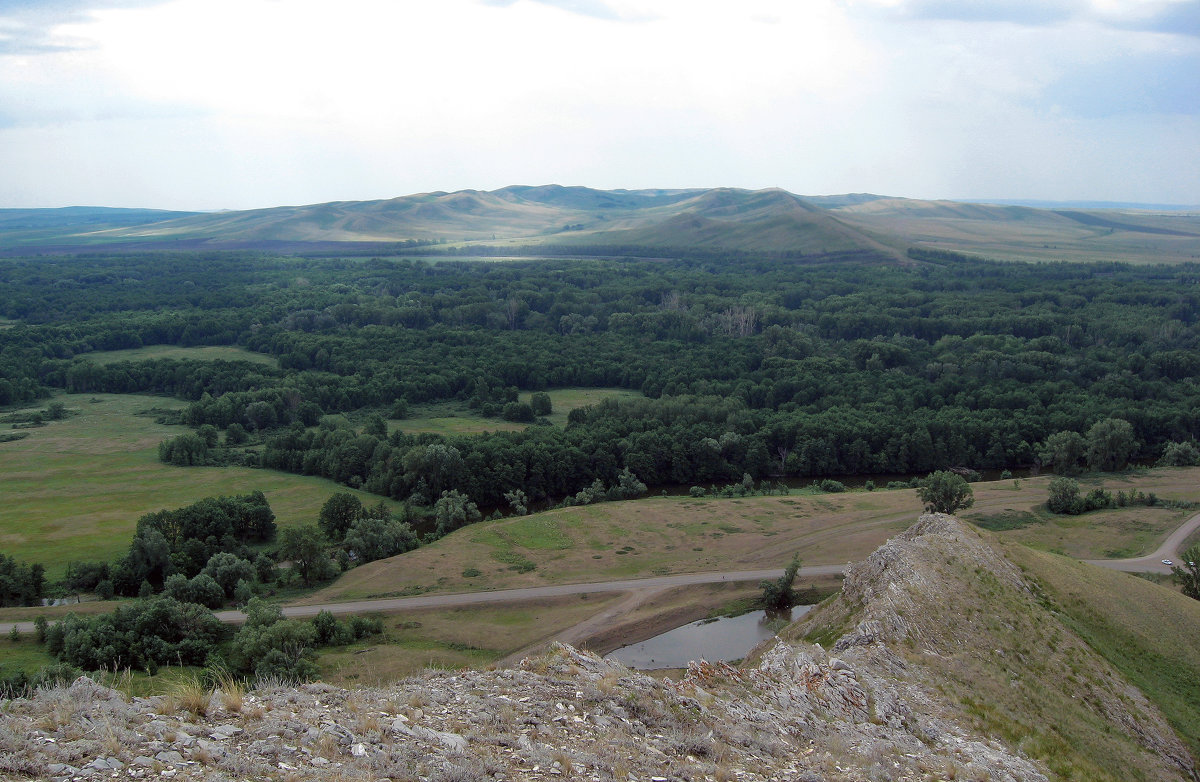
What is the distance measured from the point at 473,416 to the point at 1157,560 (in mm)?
76592

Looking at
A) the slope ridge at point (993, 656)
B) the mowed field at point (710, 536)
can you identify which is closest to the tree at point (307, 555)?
the mowed field at point (710, 536)

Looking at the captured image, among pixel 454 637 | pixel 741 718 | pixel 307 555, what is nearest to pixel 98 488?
pixel 307 555

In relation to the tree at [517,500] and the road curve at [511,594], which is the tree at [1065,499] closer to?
the road curve at [511,594]

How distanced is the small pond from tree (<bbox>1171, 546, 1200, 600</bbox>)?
22.1 metres

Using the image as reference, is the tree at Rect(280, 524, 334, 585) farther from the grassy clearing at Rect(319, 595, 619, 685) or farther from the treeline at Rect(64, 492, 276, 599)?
the grassy clearing at Rect(319, 595, 619, 685)

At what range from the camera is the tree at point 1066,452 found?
7975 centimetres

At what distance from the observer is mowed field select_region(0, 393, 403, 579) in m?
63.8

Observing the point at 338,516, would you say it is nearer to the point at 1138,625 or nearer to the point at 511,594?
the point at 511,594

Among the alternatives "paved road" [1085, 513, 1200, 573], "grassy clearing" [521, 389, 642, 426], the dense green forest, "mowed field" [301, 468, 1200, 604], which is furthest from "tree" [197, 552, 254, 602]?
"paved road" [1085, 513, 1200, 573]

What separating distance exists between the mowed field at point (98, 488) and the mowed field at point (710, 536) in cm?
1833

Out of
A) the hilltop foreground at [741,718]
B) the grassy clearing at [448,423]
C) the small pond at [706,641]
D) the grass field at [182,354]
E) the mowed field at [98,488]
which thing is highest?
the hilltop foreground at [741,718]

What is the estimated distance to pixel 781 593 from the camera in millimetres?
52625

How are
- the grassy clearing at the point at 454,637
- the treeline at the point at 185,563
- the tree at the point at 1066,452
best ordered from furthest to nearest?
the tree at the point at 1066,452 → the treeline at the point at 185,563 → the grassy clearing at the point at 454,637

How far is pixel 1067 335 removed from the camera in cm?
13700
